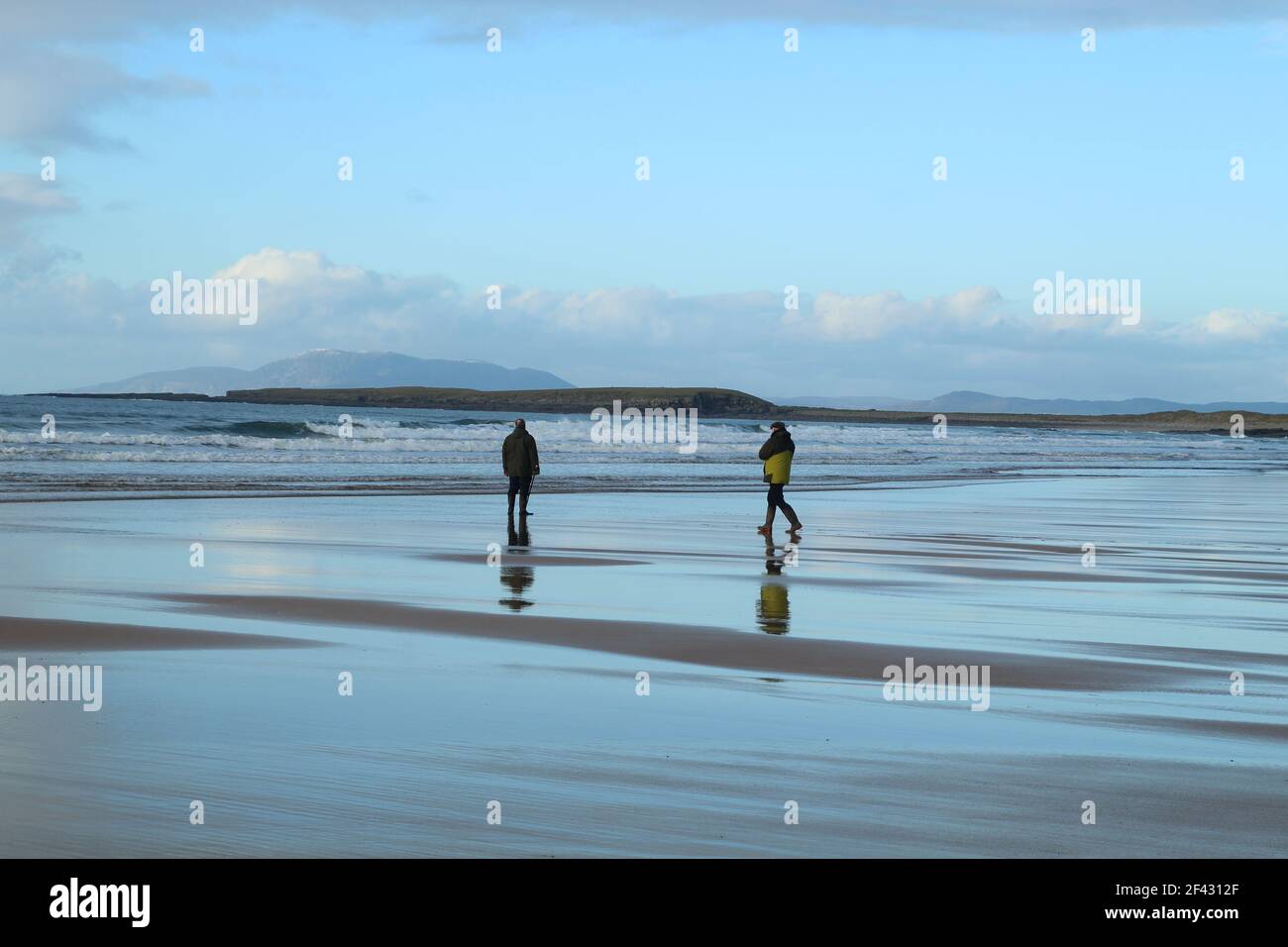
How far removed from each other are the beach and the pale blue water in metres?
16.1

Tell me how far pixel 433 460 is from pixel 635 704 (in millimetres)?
40892

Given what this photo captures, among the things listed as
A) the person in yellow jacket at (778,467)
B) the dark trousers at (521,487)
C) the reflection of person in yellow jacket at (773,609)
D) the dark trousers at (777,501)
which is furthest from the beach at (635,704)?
the dark trousers at (521,487)

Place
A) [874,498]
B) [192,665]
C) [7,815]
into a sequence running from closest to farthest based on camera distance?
[7,815]
[192,665]
[874,498]

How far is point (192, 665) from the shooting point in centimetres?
903

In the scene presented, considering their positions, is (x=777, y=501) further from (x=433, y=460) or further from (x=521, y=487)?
(x=433, y=460)

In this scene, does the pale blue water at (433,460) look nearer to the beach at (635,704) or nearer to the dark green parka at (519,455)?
the dark green parka at (519,455)

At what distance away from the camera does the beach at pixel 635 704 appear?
5.57 metres

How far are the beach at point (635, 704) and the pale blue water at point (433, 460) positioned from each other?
1608cm

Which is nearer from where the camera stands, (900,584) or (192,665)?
(192,665)

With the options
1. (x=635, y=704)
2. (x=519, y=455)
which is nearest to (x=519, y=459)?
(x=519, y=455)
